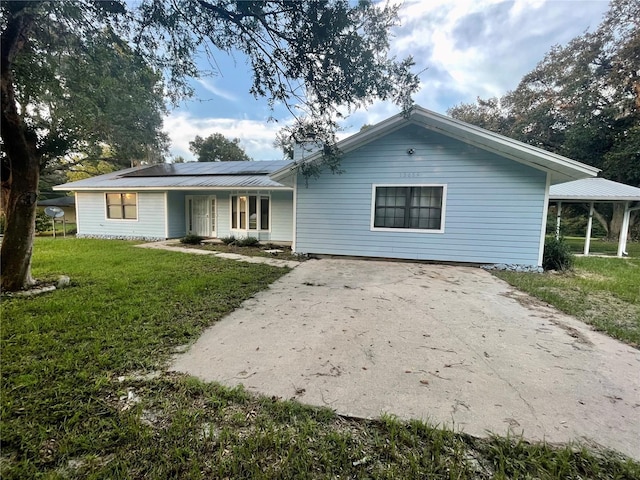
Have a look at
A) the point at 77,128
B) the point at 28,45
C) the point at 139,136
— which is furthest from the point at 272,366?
the point at 139,136

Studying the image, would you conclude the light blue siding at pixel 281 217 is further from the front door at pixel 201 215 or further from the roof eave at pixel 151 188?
the front door at pixel 201 215

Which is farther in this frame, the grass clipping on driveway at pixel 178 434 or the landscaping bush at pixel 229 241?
the landscaping bush at pixel 229 241

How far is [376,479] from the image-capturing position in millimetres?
1489

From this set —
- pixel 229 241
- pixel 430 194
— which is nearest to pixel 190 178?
pixel 229 241

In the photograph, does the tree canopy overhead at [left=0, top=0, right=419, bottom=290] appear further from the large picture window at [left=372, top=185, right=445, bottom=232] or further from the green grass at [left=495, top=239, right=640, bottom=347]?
the green grass at [left=495, top=239, right=640, bottom=347]

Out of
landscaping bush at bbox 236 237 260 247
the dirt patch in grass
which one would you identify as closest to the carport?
the dirt patch in grass

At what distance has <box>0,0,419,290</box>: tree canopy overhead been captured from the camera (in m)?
3.73

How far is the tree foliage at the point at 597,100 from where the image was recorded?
1427 centimetres

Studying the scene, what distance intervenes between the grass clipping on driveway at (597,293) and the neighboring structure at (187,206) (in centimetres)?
840

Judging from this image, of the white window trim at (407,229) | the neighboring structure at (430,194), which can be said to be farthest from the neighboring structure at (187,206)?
the white window trim at (407,229)

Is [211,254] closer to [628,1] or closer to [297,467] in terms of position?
[297,467]

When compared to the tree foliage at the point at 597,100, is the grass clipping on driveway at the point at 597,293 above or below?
below

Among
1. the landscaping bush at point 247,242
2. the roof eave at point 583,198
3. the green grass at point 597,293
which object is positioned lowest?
the green grass at point 597,293

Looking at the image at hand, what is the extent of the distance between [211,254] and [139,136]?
11266 mm
